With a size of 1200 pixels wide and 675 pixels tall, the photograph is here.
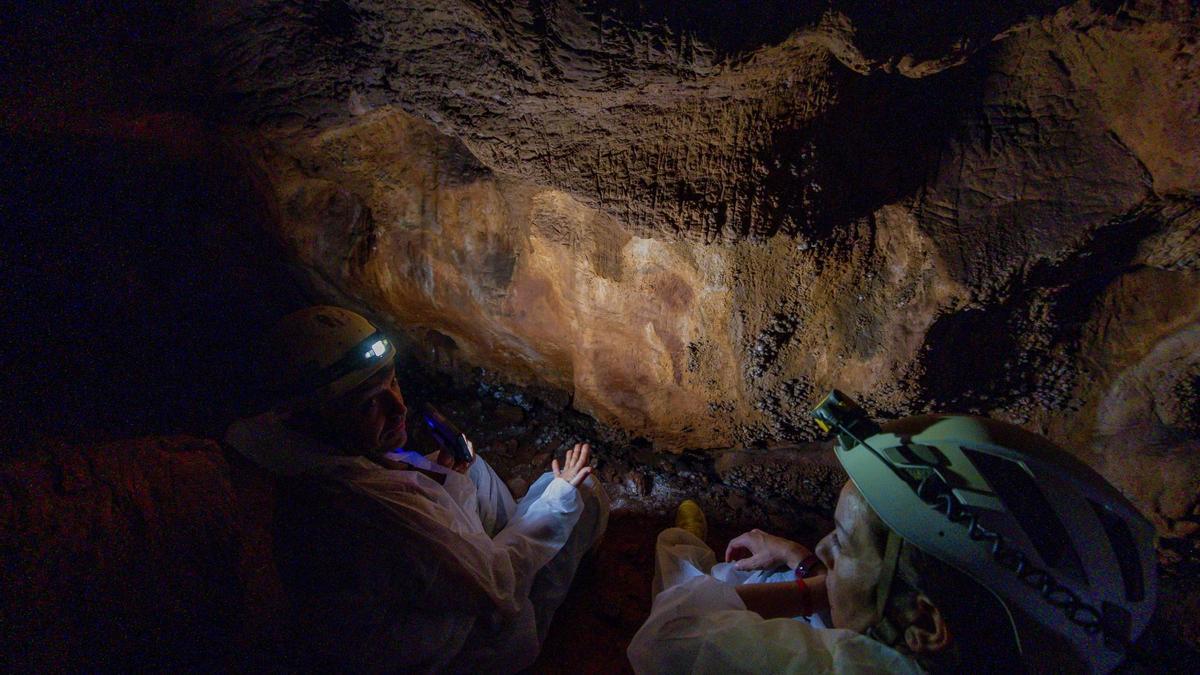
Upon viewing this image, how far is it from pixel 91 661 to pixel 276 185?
2746 millimetres

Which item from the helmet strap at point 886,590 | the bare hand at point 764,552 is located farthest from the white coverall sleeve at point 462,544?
the helmet strap at point 886,590

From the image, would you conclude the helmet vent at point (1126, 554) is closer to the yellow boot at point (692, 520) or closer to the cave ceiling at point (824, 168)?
the cave ceiling at point (824, 168)

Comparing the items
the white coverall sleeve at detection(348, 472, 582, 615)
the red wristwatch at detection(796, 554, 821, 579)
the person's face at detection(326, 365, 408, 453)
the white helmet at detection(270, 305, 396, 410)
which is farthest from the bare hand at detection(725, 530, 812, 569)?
the white helmet at detection(270, 305, 396, 410)

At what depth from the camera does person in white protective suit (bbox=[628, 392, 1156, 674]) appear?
1178mm

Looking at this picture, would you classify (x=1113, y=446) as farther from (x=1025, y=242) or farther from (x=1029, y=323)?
(x=1025, y=242)

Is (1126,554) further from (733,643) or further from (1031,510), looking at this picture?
(733,643)

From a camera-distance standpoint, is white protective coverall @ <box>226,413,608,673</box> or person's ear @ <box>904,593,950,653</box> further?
white protective coverall @ <box>226,413,608,673</box>

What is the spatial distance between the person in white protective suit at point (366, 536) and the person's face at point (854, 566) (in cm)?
139

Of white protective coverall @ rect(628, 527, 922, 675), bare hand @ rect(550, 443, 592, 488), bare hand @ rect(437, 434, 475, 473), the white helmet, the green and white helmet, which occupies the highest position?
the green and white helmet

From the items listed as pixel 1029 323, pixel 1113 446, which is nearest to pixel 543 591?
pixel 1029 323

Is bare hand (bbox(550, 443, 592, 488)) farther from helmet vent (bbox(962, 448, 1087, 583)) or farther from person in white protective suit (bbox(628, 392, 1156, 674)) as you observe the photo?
helmet vent (bbox(962, 448, 1087, 583))

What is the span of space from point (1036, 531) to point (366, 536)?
218 cm

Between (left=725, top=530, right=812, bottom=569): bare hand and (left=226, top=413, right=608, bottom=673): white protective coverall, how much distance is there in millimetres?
1047

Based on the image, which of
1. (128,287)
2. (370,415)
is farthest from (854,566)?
(128,287)
